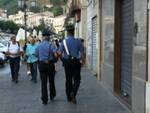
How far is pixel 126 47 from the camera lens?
14156mm

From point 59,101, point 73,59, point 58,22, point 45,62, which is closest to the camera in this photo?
point 73,59

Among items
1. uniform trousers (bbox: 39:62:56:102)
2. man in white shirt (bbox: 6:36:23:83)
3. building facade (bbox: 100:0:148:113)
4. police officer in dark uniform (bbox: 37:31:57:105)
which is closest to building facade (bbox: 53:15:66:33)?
man in white shirt (bbox: 6:36:23:83)

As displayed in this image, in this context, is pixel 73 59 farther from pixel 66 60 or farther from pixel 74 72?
pixel 74 72

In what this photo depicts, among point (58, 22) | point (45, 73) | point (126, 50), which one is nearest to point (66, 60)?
point (45, 73)

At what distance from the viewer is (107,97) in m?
14.9

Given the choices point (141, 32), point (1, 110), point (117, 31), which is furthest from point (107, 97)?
point (141, 32)

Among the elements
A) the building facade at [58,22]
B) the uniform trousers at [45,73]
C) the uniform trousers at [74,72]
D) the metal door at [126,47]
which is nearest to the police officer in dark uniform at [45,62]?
the uniform trousers at [45,73]

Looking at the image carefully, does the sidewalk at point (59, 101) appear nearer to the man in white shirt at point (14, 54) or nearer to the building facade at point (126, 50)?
the building facade at point (126, 50)

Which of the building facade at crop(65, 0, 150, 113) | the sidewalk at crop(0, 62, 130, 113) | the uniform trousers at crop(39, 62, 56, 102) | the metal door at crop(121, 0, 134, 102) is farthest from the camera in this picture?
the uniform trousers at crop(39, 62, 56, 102)

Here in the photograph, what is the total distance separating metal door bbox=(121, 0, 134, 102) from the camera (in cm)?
1327

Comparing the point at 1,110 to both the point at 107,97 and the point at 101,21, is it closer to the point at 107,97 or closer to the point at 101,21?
the point at 107,97

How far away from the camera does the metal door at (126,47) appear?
1327cm

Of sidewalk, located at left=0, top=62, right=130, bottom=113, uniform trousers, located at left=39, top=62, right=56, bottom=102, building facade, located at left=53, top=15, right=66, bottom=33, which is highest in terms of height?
building facade, located at left=53, top=15, right=66, bottom=33

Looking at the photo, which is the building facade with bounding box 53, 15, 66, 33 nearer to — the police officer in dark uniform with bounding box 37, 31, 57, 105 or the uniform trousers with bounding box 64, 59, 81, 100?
the police officer in dark uniform with bounding box 37, 31, 57, 105
